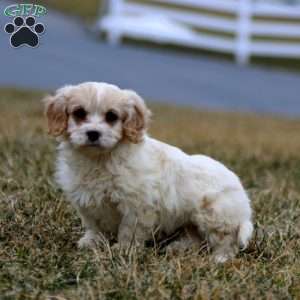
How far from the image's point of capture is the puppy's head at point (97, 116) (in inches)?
183

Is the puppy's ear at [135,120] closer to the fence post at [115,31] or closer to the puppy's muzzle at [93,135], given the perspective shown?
the puppy's muzzle at [93,135]

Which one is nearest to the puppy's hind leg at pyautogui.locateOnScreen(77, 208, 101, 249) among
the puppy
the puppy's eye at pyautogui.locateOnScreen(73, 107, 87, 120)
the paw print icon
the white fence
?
the puppy

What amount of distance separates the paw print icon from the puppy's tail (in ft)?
5.21

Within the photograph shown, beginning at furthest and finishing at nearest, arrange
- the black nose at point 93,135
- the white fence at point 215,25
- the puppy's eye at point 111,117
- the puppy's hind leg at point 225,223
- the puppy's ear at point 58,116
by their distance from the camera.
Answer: the white fence at point 215,25 < the puppy's hind leg at point 225,223 < the puppy's ear at point 58,116 < the puppy's eye at point 111,117 < the black nose at point 93,135

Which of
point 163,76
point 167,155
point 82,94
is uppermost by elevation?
point 82,94

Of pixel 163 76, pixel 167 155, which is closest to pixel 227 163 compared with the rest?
pixel 167 155

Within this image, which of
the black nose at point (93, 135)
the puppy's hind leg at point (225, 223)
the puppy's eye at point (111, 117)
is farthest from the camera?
the puppy's hind leg at point (225, 223)

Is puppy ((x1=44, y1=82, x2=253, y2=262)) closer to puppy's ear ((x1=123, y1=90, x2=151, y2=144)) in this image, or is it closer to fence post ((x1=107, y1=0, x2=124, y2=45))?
puppy's ear ((x1=123, y1=90, x2=151, y2=144))

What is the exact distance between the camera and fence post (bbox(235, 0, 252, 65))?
64.4ft

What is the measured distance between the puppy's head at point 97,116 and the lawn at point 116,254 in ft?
1.94

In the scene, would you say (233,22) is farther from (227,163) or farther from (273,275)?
(273,275)

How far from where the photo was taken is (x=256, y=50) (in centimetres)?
2020

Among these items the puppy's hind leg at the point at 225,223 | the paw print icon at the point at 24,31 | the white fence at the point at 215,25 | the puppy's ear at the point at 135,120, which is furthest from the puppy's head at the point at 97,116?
the white fence at the point at 215,25

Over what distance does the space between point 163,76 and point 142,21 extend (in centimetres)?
343
